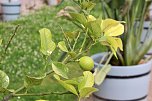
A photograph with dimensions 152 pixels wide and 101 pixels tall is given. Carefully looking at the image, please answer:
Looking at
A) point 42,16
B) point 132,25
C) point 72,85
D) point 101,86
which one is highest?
point 72,85

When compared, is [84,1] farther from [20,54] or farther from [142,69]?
[20,54]

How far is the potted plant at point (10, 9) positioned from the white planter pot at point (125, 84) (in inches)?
199

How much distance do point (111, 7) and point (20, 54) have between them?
99.3 inches

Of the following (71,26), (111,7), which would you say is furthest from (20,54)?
(111,7)

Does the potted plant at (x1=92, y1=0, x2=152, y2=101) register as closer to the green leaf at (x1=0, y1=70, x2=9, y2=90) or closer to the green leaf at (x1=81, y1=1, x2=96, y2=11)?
the green leaf at (x1=81, y1=1, x2=96, y2=11)

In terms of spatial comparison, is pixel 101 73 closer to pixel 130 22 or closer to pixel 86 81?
pixel 130 22

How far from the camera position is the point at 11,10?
299 inches

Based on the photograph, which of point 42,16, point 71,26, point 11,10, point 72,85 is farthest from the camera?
point 42,16

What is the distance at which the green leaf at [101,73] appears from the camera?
2.54 metres

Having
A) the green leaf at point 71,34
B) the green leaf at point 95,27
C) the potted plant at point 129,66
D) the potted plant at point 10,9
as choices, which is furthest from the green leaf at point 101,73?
the potted plant at point 10,9

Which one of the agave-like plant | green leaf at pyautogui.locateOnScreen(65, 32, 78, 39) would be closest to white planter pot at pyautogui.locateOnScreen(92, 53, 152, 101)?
the agave-like plant

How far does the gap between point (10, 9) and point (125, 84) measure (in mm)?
5219

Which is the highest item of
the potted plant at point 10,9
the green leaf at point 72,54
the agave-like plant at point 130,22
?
the green leaf at point 72,54

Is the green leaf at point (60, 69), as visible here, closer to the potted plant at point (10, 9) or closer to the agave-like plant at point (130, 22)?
the agave-like plant at point (130, 22)
